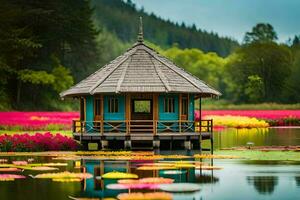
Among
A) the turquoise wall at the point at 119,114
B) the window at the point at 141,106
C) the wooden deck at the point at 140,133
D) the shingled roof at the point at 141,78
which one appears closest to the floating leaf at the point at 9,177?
the wooden deck at the point at 140,133

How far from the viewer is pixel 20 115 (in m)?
65.7

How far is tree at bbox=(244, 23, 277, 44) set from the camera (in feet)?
488

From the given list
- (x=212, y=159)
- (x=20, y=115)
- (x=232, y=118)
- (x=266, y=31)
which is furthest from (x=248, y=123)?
(x=266, y=31)

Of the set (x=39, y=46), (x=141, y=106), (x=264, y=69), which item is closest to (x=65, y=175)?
(x=141, y=106)

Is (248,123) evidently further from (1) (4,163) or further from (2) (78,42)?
(1) (4,163)

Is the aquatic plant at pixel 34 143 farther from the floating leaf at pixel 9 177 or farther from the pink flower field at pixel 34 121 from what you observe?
the pink flower field at pixel 34 121

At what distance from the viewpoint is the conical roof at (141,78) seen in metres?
40.5

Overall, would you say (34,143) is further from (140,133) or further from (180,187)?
(180,187)

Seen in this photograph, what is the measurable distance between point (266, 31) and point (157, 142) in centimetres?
11346

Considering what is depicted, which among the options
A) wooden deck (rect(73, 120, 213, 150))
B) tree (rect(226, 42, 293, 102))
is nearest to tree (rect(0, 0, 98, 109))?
tree (rect(226, 42, 293, 102))

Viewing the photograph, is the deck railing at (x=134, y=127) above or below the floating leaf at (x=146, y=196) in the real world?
above

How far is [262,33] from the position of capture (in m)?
150

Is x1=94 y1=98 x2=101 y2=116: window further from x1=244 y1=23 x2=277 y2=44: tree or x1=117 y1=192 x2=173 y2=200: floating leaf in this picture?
x1=244 y1=23 x2=277 y2=44: tree

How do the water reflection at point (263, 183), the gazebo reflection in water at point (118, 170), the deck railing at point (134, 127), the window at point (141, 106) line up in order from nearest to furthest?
the gazebo reflection in water at point (118, 170) < the water reflection at point (263, 183) < the deck railing at point (134, 127) < the window at point (141, 106)
